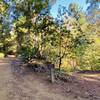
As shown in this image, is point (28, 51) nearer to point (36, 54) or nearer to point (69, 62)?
point (36, 54)

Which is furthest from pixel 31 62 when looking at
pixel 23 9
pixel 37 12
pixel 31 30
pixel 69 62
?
pixel 69 62

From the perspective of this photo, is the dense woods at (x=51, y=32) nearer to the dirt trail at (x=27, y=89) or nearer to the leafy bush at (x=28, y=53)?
the leafy bush at (x=28, y=53)

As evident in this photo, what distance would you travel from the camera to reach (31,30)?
16.4m

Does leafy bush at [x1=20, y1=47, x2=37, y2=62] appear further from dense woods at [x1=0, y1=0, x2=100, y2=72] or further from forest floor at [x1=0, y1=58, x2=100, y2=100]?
forest floor at [x1=0, y1=58, x2=100, y2=100]

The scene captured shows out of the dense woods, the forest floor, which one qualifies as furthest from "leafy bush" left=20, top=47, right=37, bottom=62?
the forest floor

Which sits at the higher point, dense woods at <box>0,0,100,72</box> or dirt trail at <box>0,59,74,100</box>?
dense woods at <box>0,0,100,72</box>

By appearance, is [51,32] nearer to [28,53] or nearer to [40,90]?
[28,53]

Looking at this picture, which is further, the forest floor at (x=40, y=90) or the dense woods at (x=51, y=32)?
the dense woods at (x=51, y=32)

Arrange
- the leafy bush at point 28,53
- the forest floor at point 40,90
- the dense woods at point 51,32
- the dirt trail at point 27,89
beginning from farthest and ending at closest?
1. the leafy bush at point 28,53
2. the dense woods at point 51,32
3. the forest floor at point 40,90
4. the dirt trail at point 27,89

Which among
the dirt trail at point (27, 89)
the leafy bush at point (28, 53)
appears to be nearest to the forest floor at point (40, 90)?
the dirt trail at point (27, 89)

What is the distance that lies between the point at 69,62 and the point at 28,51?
6718 millimetres

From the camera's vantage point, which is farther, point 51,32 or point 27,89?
point 51,32

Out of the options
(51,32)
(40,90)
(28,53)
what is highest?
(51,32)

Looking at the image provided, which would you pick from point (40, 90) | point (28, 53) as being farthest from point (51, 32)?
point (40, 90)
